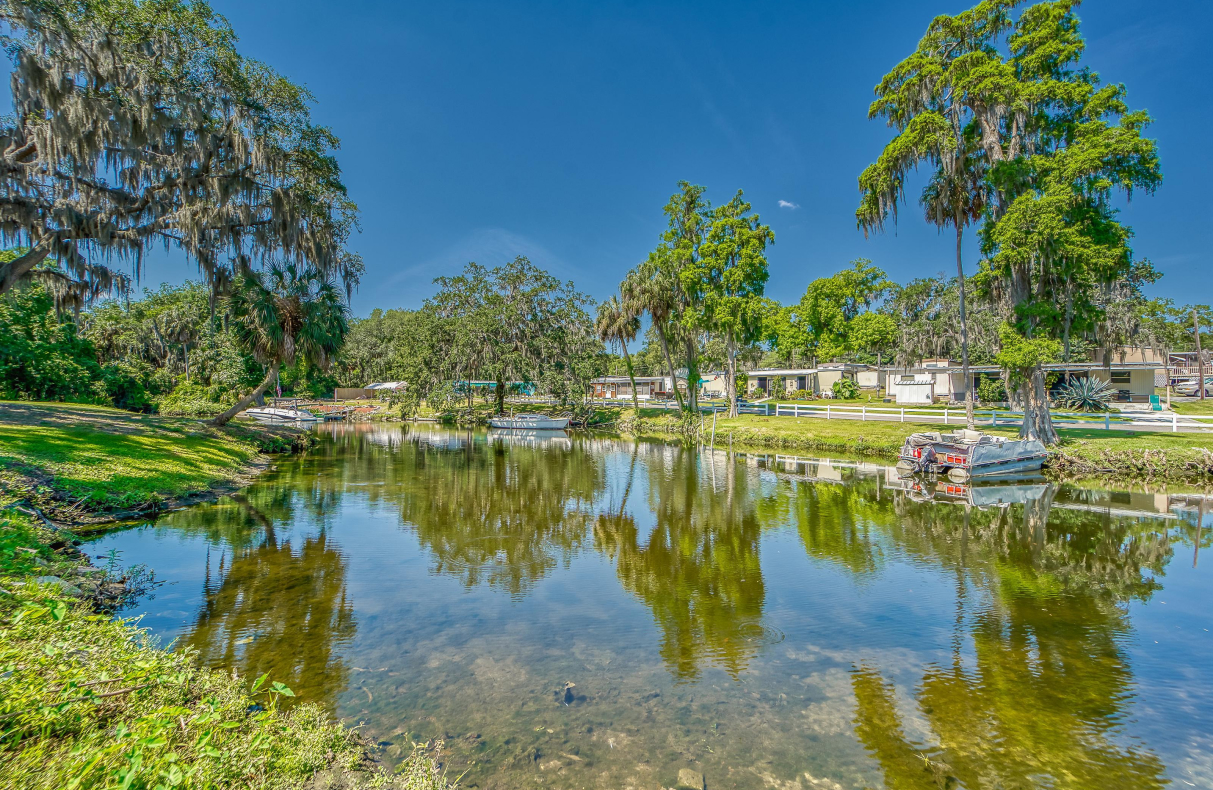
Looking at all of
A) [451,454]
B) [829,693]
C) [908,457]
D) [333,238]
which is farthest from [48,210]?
[908,457]

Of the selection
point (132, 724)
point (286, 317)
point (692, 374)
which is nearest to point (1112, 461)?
point (692, 374)

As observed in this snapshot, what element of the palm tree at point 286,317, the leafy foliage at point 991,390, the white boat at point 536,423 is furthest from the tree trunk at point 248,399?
the leafy foliage at point 991,390

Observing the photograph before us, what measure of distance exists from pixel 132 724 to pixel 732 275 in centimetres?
3223

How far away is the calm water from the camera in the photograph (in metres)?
4.50

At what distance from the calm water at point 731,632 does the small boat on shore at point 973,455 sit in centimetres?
360

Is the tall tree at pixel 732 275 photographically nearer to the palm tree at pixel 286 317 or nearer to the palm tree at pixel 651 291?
the palm tree at pixel 651 291

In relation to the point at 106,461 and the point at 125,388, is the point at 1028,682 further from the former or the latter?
the point at 125,388

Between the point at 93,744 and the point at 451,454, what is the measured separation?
23987 mm

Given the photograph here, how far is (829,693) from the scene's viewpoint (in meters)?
5.39

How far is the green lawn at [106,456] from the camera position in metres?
10.3

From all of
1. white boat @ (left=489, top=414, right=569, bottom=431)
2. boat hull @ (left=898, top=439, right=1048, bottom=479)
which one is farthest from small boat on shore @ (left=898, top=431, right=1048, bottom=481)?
white boat @ (left=489, top=414, right=569, bottom=431)

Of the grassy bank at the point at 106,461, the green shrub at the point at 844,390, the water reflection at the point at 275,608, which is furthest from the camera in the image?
the green shrub at the point at 844,390

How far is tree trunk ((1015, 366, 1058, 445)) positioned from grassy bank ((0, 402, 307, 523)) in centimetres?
2712

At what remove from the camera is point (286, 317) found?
20.5 m
